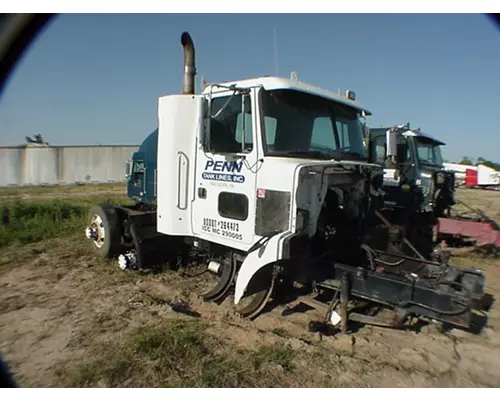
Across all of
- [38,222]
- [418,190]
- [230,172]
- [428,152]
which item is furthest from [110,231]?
[428,152]

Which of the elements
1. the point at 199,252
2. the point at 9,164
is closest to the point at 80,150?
the point at 9,164

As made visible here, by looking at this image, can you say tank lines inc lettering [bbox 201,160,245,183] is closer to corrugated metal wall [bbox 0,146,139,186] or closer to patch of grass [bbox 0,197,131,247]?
patch of grass [bbox 0,197,131,247]

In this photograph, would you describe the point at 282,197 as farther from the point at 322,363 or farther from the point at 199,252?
the point at 199,252

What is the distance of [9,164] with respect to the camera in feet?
87.1

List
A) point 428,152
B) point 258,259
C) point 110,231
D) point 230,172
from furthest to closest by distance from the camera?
point 428,152, point 110,231, point 230,172, point 258,259

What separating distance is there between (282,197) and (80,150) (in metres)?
29.3

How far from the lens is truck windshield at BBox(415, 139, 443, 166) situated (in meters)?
9.70

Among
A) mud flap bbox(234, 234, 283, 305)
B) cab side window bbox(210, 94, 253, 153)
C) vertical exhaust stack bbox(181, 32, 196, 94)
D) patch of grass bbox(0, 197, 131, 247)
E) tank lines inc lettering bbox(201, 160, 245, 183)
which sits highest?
vertical exhaust stack bbox(181, 32, 196, 94)

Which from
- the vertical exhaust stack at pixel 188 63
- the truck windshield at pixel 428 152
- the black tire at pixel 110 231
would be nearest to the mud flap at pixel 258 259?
the vertical exhaust stack at pixel 188 63

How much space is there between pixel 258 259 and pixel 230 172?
3.48ft

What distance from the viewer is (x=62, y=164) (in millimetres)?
28922

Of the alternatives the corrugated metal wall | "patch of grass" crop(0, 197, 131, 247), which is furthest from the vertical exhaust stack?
the corrugated metal wall

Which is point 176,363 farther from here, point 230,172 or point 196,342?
point 230,172

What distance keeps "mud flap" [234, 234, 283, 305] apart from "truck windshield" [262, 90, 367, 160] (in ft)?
3.15
